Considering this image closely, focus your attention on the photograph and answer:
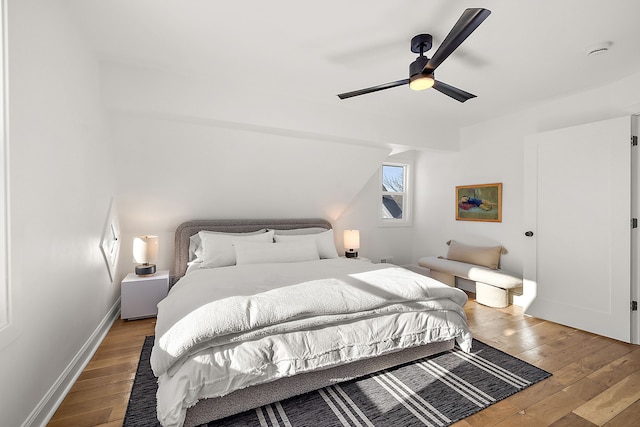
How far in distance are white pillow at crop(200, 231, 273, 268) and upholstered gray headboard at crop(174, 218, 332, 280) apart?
1.01ft

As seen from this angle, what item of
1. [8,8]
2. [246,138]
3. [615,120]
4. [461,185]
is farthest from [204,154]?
[615,120]

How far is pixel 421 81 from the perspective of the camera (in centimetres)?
203

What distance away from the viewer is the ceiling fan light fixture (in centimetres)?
199

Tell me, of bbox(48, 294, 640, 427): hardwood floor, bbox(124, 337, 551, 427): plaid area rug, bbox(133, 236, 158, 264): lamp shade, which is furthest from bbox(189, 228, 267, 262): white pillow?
bbox(124, 337, 551, 427): plaid area rug

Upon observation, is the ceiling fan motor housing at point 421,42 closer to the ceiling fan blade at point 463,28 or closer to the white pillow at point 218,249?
the ceiling fan blade at point 463,28

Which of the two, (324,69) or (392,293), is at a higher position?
(324,69)

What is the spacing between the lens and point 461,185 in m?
4.48

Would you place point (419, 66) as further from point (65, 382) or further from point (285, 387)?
point (65, 382)

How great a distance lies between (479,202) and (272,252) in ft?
9.71

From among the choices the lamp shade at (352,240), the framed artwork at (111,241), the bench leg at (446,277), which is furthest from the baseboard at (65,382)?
the bench leg at (446,277)

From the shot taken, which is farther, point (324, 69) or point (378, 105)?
point (378, 105)

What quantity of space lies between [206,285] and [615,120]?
3903 millimetres

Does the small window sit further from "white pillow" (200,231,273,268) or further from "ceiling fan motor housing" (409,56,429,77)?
"ceiling fan motor housing" (409,56,429,77)

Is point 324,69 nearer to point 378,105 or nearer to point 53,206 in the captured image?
point 378,105
